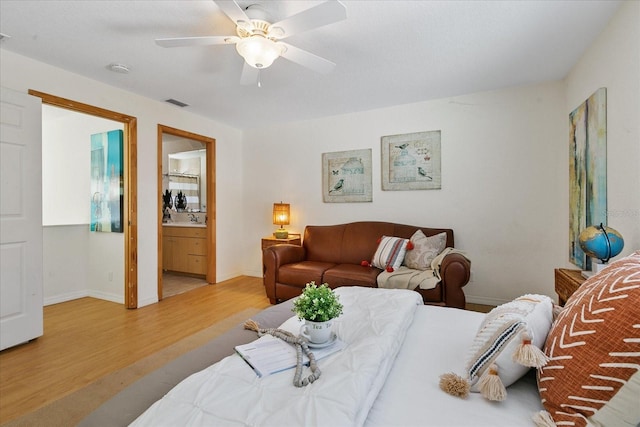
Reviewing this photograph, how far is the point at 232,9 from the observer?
1.66 m

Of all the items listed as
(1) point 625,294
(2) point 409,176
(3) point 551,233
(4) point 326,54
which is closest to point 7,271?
(4) point 326,54

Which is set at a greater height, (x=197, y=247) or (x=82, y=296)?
(x=197, y=247)

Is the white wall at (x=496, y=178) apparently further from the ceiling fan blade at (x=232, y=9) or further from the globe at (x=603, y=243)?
the ceiling fan blade at (x=232, y=9)

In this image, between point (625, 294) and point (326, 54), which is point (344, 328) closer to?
point (625, 294)

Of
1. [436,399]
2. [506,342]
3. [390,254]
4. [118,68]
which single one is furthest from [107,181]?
[506,342]

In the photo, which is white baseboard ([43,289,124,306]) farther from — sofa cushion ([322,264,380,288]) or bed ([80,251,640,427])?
bed ([80,251,640,427])

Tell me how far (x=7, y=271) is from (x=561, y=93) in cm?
552

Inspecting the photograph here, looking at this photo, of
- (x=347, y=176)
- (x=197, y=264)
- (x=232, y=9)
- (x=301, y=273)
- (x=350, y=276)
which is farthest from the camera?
(x=197, y=264)

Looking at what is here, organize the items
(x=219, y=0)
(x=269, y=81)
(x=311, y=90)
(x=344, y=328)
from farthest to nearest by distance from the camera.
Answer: (x=311, y=90) → (x=269, y=81) → (x=219, y=0) → (x=344, y=328)

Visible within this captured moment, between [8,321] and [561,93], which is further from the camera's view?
[561,93]

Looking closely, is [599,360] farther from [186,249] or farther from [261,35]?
[186,249]

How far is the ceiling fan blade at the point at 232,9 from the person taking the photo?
159 cm

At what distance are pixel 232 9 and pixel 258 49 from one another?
1.05ft

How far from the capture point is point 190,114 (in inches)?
165
